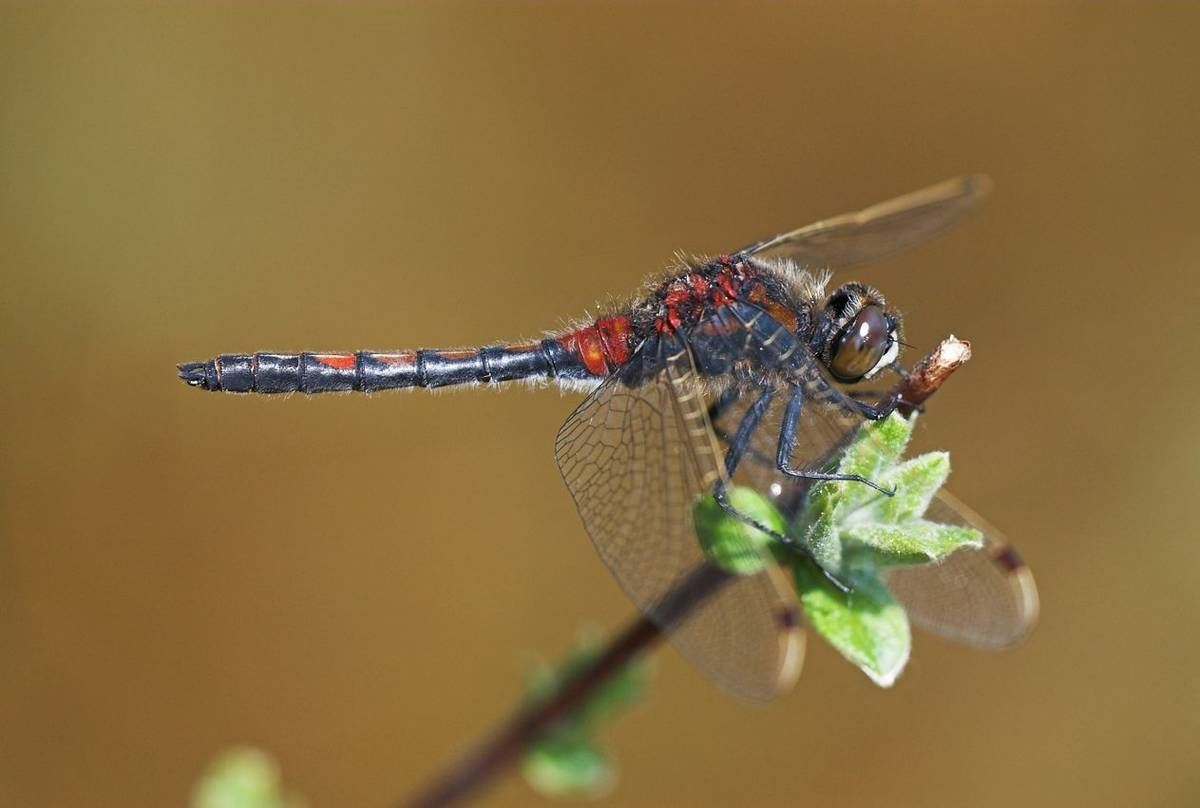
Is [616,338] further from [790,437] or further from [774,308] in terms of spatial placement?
[790,437]

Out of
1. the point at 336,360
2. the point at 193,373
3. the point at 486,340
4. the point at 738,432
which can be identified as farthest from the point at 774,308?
the point at 486,340

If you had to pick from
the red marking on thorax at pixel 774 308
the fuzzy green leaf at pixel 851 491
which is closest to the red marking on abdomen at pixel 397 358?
the red marking on thorax at pixel 774 308

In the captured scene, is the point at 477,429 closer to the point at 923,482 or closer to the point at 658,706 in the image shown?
the point at 658,706

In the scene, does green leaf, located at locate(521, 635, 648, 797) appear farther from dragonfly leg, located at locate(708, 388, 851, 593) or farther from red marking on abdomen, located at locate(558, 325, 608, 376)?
red marking on abdomen, located at locate(558, 325, 608, 376)

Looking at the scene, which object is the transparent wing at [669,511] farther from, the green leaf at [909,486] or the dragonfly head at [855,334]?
the green leaf at [909,486]

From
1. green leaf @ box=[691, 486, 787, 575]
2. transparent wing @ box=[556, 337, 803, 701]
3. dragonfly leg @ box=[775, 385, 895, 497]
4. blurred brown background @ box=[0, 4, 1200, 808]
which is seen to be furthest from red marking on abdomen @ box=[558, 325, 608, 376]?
green leaf @ box=[691, 486, 787, 575]

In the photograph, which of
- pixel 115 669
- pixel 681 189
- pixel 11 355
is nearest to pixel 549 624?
pixel 115 669

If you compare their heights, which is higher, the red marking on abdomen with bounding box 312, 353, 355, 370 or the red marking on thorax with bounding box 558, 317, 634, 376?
the red marking on abdomen with bounding box 312, 353, 355, 370
